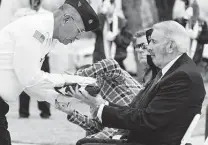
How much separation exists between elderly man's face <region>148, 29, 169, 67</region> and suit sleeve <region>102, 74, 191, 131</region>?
25 cm

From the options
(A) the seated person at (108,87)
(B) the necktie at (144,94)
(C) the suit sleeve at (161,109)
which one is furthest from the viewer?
(A) the seated person at (108,87)

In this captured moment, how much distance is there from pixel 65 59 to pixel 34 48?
267 inches

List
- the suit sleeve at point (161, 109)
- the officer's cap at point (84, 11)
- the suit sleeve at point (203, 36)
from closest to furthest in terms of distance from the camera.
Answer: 1. the suit sleeve at point (161, 109)
2. the officer's cap at point (84, 11)
3. the suit sleeve at point (203, 36)

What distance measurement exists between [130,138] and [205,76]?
39.1ft

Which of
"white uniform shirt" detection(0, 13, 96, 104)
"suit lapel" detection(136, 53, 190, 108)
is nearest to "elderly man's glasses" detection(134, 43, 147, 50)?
"suit lapel" detection(136, 53, 190, 108)

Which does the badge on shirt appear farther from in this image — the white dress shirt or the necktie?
the necktie

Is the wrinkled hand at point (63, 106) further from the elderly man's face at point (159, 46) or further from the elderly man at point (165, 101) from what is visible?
the elderly man's face at point (159, 46)

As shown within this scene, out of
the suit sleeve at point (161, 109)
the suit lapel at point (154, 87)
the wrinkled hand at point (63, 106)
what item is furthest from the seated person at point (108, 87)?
the suit sleeve at point (161, 109)

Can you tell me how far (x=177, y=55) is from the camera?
4.65 metres

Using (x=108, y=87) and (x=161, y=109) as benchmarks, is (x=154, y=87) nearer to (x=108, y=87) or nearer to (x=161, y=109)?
(x=161, y=109)

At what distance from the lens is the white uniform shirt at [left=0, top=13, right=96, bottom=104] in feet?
14.8

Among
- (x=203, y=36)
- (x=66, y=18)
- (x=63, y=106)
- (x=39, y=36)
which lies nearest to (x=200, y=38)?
(x=203, y=36)

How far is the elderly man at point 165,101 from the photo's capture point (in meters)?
4.40

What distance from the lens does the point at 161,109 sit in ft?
14.4
